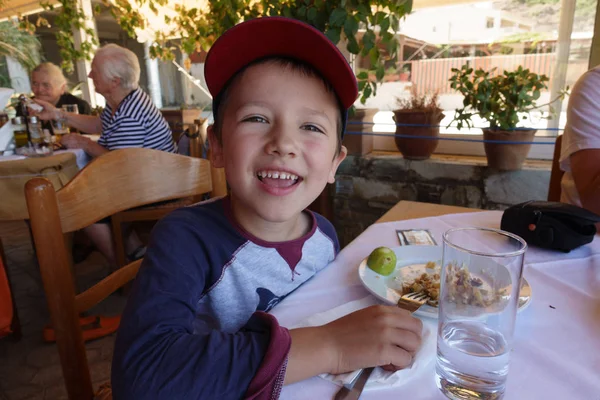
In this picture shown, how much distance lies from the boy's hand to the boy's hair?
464 mm

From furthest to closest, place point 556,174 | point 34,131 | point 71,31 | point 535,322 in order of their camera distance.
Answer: point 71,31 < point 34,131 < point 556,174 < point 535,322

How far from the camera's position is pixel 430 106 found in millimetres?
2846

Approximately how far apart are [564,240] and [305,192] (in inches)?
26.7

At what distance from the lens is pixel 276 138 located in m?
0.77

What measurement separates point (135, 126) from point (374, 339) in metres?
2.80

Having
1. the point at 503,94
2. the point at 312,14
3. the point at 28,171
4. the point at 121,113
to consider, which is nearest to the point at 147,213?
the point at 28,171

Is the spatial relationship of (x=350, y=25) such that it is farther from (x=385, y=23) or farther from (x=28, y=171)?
(x=28, y=171)

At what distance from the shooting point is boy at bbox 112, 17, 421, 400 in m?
0.54

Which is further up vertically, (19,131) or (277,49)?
(277,49)

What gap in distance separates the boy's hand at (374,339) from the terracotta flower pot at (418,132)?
2381 millimetres

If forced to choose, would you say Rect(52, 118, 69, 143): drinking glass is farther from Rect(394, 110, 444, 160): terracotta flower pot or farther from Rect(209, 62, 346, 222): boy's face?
Rect(209, 62, 346, 222): boy's face

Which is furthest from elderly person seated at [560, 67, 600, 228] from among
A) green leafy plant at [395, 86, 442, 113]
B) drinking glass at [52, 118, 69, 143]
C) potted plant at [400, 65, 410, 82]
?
drinking glass at [52, 118, 69, 143]

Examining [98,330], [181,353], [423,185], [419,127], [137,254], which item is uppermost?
[419,127]

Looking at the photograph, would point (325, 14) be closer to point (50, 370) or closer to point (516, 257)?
point (516, 257)
